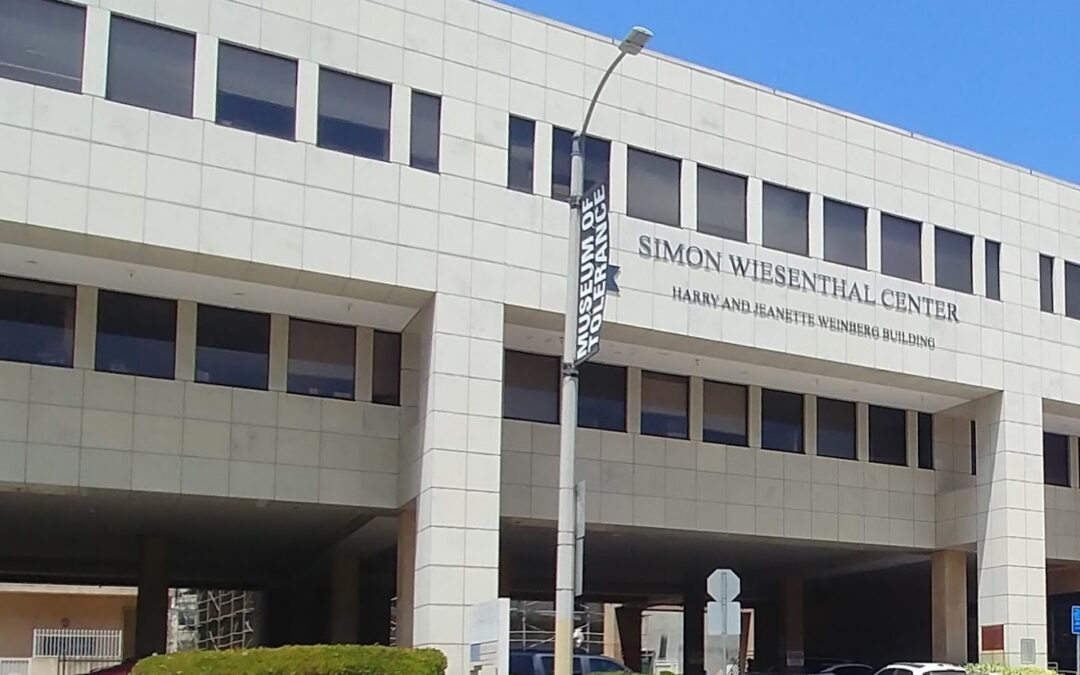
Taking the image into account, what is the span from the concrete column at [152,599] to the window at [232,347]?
33.4ft

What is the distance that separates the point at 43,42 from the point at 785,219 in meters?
14.8

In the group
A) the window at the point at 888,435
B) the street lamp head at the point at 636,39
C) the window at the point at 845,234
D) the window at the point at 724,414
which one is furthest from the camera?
the window at the point at 888,435

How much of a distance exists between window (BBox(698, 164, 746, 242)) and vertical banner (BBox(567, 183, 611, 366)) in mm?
6508

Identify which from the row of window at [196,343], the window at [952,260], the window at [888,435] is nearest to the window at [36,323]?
the row of window at [196,343]

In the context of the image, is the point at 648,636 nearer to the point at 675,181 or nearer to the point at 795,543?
the point at 795,543

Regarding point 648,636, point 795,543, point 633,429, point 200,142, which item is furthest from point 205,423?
point 648,636

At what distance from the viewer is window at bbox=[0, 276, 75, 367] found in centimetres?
2328

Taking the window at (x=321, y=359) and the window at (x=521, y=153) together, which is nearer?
the window at (x=521, y=153)

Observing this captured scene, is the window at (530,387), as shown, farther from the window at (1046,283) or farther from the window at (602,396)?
the window at (1046,283)

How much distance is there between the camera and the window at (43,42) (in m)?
21.2

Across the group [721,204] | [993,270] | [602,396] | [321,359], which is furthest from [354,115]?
[993,270]

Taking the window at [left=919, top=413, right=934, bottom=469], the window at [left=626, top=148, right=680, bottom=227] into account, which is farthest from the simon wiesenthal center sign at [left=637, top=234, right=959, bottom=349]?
the window at [left=919, top=413, right=934, bottom=469]

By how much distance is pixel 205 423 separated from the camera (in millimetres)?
24266

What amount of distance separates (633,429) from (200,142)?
11.2 metres
